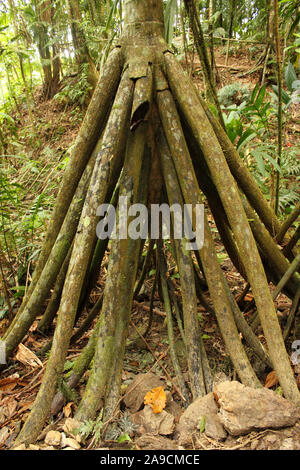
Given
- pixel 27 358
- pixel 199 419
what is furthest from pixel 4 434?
pixel 199 419

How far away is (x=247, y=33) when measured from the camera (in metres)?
9.79

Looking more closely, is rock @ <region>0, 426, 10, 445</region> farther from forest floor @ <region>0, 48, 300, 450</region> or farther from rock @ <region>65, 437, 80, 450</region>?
rock @ <region>65, 437, 80, 450</region>

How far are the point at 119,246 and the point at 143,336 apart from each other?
36.0 inches

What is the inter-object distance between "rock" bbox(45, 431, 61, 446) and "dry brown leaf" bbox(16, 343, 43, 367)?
2.45ft

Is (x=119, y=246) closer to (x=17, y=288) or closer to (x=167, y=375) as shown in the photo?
(x=167, y=375)

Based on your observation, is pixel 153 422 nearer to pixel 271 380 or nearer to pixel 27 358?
pixel 271 380

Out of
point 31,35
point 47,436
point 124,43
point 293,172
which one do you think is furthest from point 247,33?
point 47,436

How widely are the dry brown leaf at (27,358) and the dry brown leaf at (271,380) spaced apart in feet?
5.24

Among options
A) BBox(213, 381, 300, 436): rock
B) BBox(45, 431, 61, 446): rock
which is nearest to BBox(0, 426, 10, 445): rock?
BBox(45, 431, 61, 446): rock

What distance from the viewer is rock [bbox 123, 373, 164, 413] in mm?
2004

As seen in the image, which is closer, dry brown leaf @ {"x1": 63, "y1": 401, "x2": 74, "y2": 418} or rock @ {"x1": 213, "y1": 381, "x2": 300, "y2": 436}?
rock @ {"x1": 213, "y1": 381, "x2": 300, "y2": 436}

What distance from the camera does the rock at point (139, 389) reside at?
200 centimetres

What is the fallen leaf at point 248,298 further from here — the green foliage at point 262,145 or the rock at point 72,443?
the rock at point 72,443

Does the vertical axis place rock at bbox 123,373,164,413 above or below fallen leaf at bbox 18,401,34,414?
above
